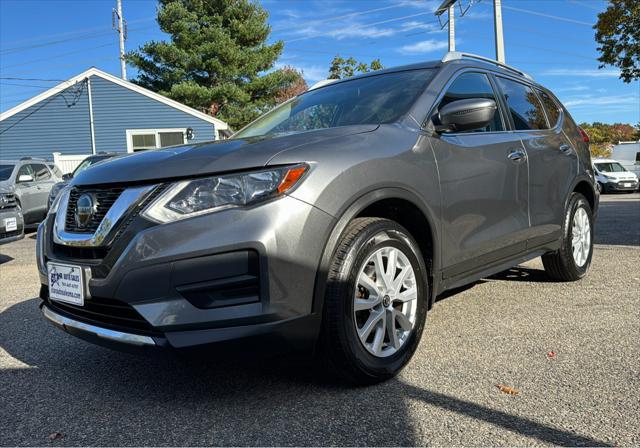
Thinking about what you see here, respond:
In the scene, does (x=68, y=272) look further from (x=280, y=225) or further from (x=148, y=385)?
(x=280, y=225)

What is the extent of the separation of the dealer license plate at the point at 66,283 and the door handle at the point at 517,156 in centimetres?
275

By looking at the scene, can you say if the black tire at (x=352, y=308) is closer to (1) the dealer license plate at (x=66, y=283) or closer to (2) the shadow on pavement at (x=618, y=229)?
(1) the dealer license plate at (x=66, y=283)

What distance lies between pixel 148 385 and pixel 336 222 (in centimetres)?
134

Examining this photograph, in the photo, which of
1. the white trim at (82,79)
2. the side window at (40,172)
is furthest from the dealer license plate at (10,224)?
the white trim at (82,79)

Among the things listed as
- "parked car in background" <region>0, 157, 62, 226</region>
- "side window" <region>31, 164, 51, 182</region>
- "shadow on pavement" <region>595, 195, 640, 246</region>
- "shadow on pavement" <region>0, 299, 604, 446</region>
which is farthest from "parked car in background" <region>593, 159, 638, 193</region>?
"shadow on pavement" <region>0, 299, 604, 446</region>

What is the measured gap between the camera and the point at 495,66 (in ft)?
13.4

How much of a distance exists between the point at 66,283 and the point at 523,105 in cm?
352

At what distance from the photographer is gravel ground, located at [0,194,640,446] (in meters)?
Result: 2.18

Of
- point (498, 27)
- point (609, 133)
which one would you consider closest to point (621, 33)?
point (498, 27)

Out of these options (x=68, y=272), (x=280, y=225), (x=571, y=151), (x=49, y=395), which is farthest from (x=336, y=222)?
(x=571, y=151)

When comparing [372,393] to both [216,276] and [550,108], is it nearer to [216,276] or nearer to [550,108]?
[216,276]

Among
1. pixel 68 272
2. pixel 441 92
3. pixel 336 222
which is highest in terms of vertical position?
pixel 441 92

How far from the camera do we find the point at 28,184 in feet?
35.1

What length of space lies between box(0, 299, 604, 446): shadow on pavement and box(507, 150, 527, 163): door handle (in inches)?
71.7
